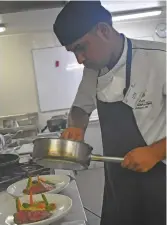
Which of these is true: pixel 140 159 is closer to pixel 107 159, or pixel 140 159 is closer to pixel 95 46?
pixel 107 159

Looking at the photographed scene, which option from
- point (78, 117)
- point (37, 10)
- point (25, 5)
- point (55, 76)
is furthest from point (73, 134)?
point (55, 76)

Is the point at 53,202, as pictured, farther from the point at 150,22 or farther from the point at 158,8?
the point at 150,22

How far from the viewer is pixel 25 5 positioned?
4.80ft

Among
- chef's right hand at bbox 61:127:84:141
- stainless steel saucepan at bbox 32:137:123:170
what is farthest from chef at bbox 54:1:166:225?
stainless steel saucepan at bbox 32:137:123:170

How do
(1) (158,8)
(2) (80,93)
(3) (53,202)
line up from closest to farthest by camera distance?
(3) (53,202), (2) (80,93), (1) (158,8)

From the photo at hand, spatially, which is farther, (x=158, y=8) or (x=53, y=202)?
(x=158, y=8)

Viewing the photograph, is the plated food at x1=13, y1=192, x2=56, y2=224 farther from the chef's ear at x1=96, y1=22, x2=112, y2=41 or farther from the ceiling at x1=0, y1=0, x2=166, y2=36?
the ceiling at x1=0, y1=0, x2=166, y2=36

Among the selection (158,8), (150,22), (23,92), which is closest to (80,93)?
(158,8)

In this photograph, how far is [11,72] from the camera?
3531 mm

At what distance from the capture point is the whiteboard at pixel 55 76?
11.6ft

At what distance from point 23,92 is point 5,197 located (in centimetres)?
257

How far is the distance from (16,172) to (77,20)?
654 millimetres

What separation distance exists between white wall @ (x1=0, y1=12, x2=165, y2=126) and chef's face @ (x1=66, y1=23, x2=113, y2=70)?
2.62 metres

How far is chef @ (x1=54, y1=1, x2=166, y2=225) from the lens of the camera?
931 mm
